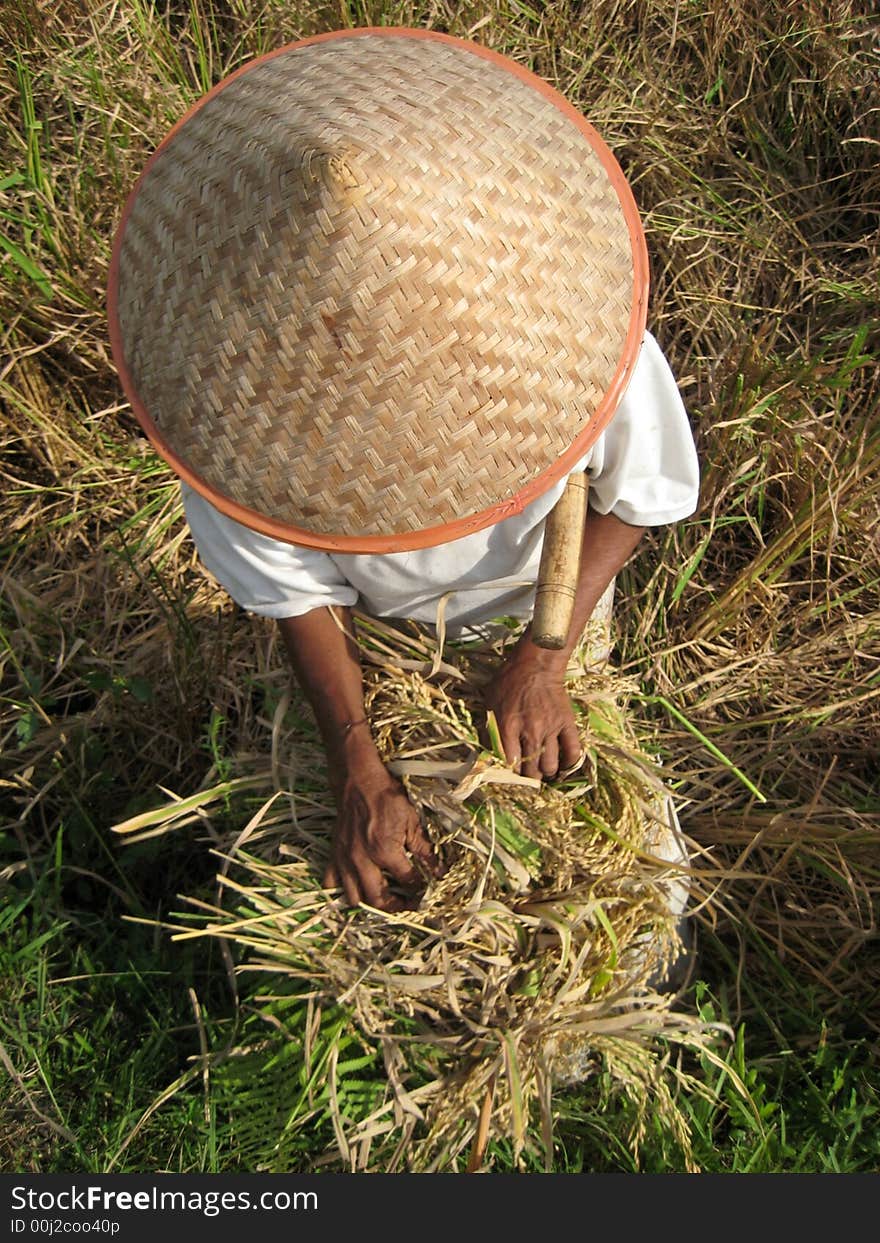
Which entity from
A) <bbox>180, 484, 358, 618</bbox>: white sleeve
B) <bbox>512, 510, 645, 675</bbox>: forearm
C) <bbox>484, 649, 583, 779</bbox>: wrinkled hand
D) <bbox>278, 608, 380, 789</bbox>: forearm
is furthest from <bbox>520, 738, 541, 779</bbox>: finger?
<bbox>180, 484, 358, 618</bbox>: white sleeve

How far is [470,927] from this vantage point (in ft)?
4.07

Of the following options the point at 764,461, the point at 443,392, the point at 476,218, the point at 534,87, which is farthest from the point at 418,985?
the point at 764,461

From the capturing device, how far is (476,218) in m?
0.79

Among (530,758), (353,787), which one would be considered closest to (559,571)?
(530,758)

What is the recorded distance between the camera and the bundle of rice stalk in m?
1.25

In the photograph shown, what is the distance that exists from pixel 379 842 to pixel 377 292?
Answer: 77 centimetres

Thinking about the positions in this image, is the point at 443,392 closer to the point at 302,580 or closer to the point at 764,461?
the point at 302,580

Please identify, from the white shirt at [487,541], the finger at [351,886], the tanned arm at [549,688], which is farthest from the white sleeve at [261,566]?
the finger at [351,886]

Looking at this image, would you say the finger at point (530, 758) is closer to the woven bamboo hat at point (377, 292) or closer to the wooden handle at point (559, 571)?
the wooden handle at point (559, 571)

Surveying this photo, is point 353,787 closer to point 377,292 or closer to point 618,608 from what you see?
point 377,292

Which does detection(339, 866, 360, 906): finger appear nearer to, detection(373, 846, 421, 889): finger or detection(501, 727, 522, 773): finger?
detection(373, 846, 421, 889): finger

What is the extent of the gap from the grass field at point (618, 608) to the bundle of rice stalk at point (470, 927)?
0.24m

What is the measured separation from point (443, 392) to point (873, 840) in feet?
4.13

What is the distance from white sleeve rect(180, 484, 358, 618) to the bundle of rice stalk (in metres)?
0.17
